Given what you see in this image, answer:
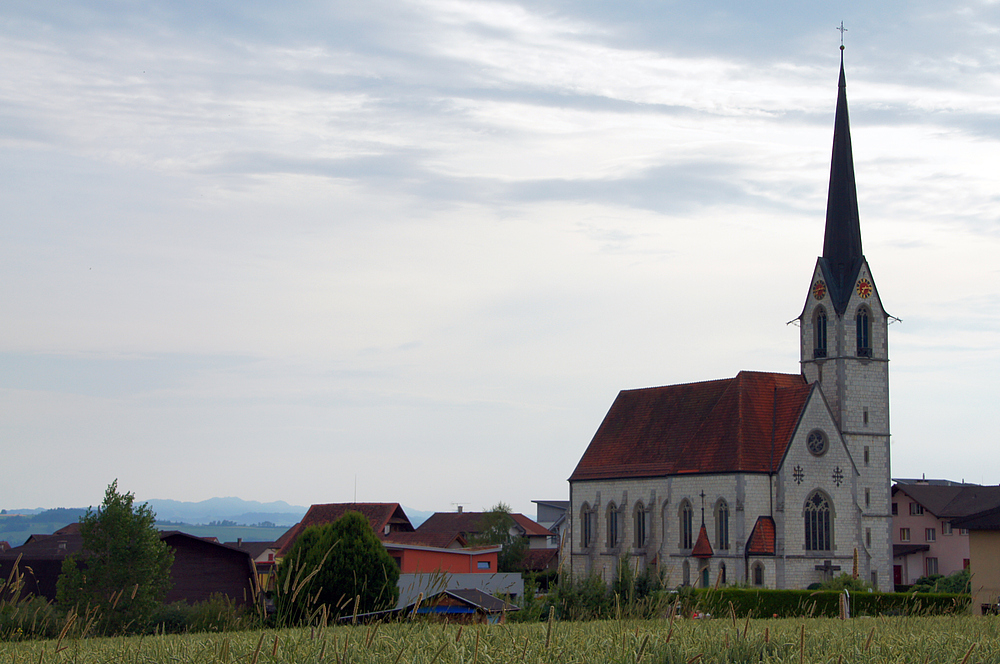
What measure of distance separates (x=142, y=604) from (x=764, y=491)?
38061mm

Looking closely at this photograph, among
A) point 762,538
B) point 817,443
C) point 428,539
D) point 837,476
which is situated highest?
point 817,443

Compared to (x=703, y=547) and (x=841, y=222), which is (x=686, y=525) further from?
(x=841, y=222)

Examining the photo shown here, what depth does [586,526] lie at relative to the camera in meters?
78.9

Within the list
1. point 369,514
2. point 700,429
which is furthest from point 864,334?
point 369,514

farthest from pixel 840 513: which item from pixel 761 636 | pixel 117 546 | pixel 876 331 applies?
pixel 761 636

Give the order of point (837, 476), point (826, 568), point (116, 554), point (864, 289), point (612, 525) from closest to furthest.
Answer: point (116, 554) → point (826, 568) → point (837, 476) → point (864, 289) → point (612, 525)

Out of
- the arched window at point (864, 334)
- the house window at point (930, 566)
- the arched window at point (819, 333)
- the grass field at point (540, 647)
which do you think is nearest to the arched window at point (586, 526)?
the arched window at point (819, 333)

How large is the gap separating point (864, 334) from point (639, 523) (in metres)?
18.6

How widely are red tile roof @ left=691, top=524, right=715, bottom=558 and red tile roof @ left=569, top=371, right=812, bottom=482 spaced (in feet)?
12.7

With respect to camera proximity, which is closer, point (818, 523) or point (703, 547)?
point (703, 547)

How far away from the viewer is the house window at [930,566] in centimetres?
Answer: 9031

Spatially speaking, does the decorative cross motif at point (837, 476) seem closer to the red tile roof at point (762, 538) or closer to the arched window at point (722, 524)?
the red tile roof at point (762, 538)

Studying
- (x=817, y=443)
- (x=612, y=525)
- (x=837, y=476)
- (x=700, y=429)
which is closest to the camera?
(x=817, y=443)

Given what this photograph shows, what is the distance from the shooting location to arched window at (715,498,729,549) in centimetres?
6694
